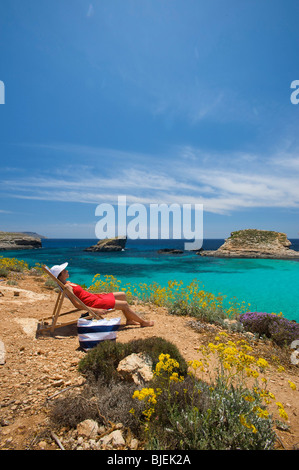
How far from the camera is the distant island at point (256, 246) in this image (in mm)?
45875

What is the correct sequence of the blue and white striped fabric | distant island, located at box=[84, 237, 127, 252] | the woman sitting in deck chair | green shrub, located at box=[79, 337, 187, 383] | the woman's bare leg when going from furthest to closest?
distant island, located at box=[84, 237, 127, 252] → the woman's bare leg → the woman sitting in deck chair → the blue and white striped fabric → green shrub, located at box=[79, 337, 187, 383]

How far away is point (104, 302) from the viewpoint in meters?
5.06

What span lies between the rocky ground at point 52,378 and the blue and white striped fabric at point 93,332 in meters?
0.22

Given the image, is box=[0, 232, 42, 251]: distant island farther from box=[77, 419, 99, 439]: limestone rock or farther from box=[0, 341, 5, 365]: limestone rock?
box=[77, 419, 99, 439]: limestone rock

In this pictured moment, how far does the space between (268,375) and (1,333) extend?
492 cm

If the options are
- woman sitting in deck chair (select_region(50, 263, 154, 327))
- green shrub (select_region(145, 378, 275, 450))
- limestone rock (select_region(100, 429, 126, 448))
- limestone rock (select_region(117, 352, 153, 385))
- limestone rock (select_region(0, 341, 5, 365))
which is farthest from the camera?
woman sitting in deck chair (select_region(50, 263, 154, 327))

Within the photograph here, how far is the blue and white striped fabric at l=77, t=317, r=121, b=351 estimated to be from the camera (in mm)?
4051

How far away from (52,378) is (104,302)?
1.99 m

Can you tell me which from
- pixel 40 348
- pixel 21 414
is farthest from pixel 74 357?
pixel 21 414

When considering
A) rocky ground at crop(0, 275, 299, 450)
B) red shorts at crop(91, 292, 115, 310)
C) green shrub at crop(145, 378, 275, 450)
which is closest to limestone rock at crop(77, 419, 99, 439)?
rocky ground at crop(0, 275, 299, 450)

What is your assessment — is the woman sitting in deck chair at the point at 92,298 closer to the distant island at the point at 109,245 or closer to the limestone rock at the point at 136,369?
the limestone rock at the point at 136,369

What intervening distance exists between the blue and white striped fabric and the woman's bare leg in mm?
987

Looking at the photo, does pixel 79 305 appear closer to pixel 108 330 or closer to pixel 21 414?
pixel 108 330

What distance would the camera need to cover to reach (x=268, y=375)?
3820 millimetres
